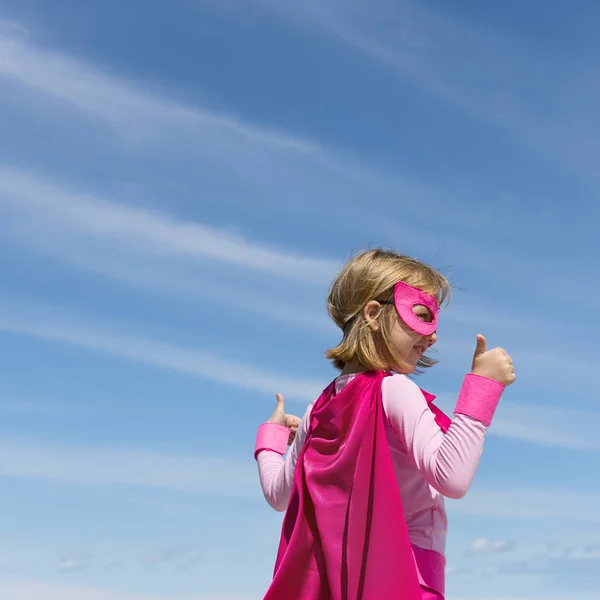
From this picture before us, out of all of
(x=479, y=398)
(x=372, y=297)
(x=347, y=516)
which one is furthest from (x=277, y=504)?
(x=479, y=398)

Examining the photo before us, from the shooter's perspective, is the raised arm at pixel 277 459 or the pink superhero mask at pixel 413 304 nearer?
the pink superhero mask at pixel 413 304

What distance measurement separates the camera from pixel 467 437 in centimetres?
419

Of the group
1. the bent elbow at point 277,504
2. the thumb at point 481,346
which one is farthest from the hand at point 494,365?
the bent elbow at point 277,504

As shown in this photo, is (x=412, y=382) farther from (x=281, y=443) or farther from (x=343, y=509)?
(x=281, y=443)

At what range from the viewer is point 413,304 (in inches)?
192

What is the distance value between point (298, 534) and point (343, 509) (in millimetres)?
287

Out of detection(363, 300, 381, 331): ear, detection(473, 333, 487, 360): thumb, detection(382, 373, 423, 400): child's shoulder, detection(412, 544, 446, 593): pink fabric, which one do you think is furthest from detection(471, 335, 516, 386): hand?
detection(412, 544, 446, 593): pink fabric

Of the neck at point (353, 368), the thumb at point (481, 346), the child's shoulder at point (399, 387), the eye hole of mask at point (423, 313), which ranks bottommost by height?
the child's shoulder at point (399, 387)

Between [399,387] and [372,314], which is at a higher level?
[372,314]

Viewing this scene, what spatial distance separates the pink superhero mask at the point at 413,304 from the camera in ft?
15.8

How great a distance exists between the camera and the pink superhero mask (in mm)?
4824

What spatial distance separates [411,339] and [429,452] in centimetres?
81

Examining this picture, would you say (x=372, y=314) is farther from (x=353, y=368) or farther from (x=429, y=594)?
(x=429, y=594)

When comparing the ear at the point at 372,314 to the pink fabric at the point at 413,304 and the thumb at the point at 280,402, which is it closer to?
the pink fabric at the point at 413,304
